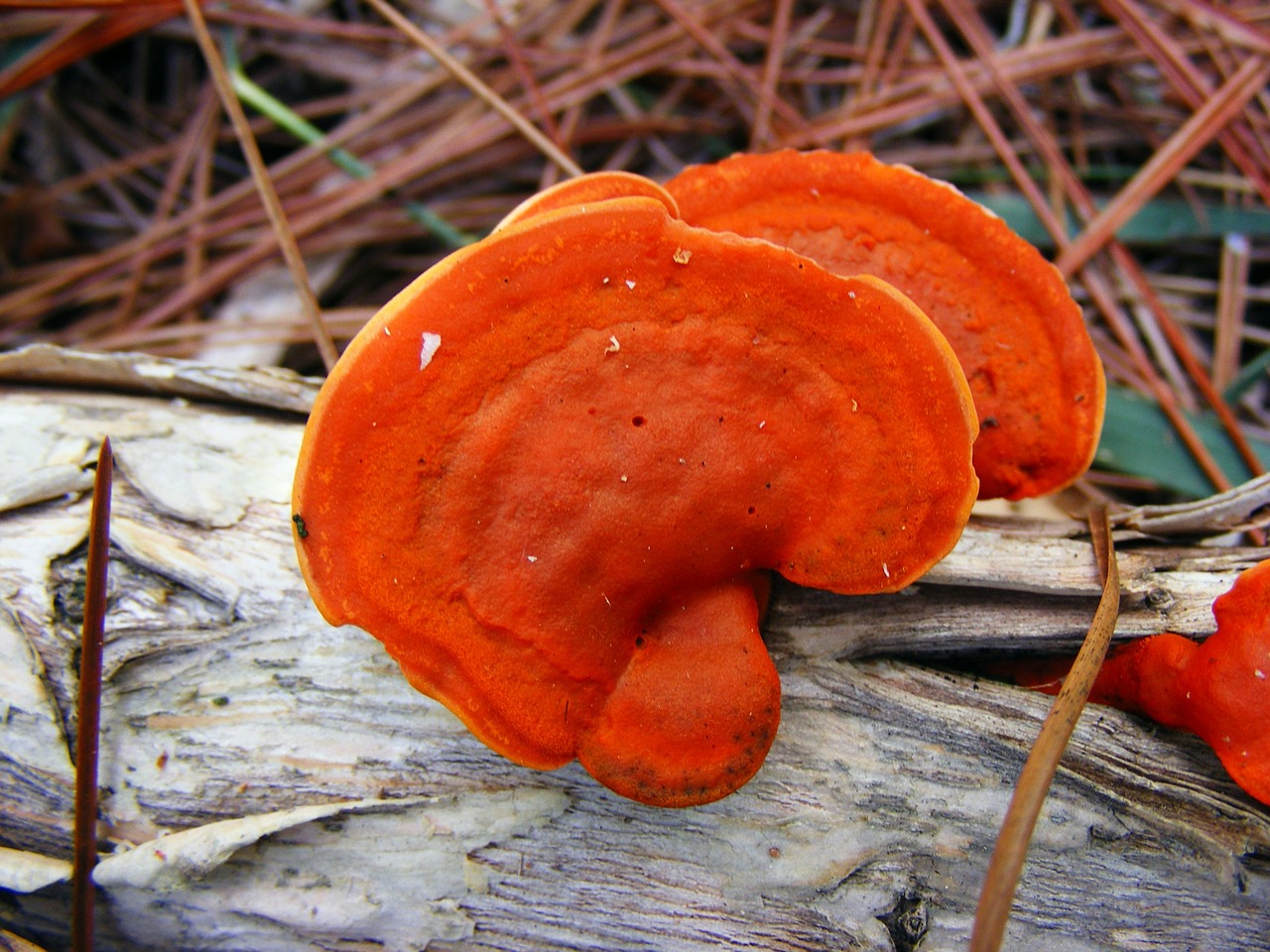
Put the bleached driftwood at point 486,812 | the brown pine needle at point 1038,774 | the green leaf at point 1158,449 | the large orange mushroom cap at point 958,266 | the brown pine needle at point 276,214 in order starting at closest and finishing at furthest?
the brown pine needle at point 1038,774 < the bleached driftwood at point 486,812 < the large orange mushroom cap at point 958,266 < the brown pine needle at point 276,214 < the green leaf at point 1158,449

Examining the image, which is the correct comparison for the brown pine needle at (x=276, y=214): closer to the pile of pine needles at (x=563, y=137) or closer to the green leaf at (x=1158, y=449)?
the pile of pine needles at (x=563, y=137)

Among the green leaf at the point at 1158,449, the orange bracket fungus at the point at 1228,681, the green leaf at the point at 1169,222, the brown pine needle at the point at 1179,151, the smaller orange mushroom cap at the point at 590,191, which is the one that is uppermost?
the brown pine needle at the point at 1179,151

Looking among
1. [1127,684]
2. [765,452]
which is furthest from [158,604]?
[1127,684]

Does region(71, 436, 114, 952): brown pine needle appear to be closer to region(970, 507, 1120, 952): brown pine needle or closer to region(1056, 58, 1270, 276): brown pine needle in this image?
region(970, 507, 1120, 952): brown pine needle

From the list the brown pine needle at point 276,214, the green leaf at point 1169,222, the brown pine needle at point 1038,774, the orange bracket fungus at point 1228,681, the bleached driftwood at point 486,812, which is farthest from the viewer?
the green leaf at point 1169,222

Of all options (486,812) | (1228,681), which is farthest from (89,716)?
(1228,681)

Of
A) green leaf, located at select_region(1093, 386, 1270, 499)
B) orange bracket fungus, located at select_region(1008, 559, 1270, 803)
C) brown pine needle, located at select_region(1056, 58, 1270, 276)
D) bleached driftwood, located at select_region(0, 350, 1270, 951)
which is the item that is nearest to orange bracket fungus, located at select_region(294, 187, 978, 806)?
bleached driftwood, located at select_region(0, 350, 1270, 951)

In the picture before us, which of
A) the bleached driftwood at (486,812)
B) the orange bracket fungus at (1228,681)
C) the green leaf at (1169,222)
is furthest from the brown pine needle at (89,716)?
the green leaf at (1169,222)
